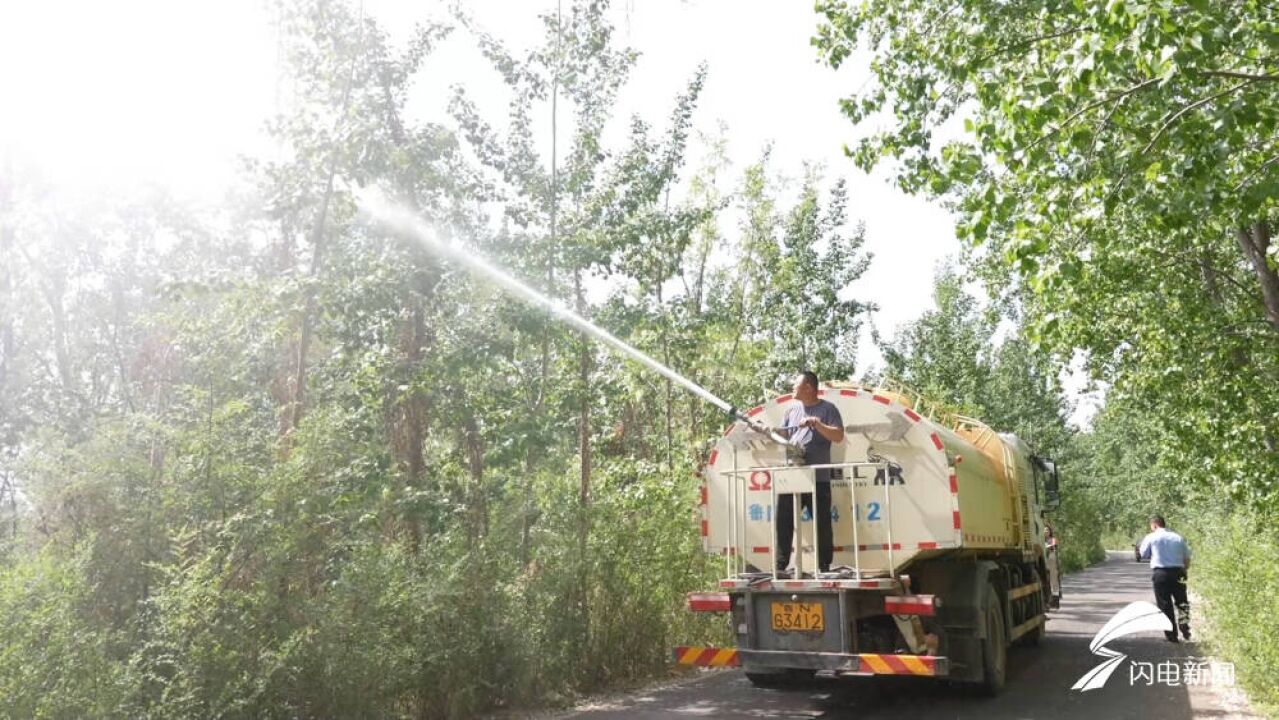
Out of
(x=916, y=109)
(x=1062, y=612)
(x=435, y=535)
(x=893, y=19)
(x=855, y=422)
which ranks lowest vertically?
(x=1062, y=612)

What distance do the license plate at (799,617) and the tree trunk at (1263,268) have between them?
10.7m

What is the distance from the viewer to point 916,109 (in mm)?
10312

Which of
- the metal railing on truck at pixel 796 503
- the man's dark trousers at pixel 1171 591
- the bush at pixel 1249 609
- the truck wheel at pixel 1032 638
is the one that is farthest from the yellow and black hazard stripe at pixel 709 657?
the man's dark trousers at pixel 1171 591

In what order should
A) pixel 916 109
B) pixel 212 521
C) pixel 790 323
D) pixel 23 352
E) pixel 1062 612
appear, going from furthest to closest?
pixel 23 352 → pixel 790 323 → pixel 1062 612 → pixel 916 109 → pixel 212 521

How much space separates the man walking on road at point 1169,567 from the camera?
13398 mm

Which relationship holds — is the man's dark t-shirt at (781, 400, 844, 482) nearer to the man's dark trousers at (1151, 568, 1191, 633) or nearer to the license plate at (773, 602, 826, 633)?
the license plate at (773, 602, 826, 633)

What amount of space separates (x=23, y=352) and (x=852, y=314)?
85.9 feet

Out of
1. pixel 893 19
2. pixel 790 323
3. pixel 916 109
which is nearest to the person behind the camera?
pixel 916 109

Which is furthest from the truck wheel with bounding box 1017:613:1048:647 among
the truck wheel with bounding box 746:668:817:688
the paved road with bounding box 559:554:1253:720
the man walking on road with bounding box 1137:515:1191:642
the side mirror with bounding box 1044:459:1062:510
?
the truck wheel with bounding box 746:668:817:688

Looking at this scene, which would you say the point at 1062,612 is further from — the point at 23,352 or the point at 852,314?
the point at 23,352

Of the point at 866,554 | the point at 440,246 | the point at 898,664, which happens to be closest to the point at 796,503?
the point at 866,554

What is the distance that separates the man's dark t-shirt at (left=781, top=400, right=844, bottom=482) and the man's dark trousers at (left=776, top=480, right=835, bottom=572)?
0.19 metres

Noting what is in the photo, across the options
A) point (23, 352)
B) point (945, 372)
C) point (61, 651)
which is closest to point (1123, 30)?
point (61, 651)

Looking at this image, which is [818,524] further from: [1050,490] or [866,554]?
[1050,490]
